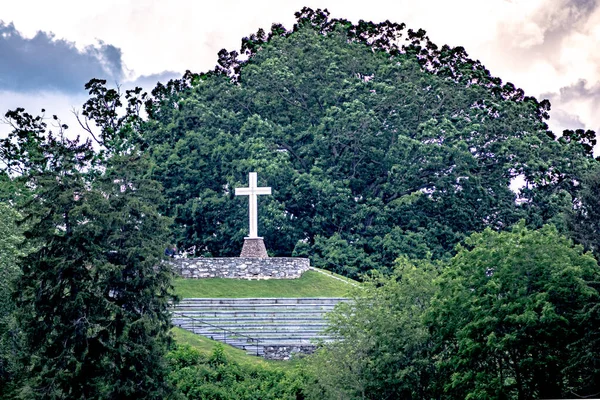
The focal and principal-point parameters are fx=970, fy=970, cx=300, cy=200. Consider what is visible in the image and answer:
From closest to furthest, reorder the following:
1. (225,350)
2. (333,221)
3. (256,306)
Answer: (225,350) < (256,306) < (333,221)

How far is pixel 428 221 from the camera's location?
5316 centimetres

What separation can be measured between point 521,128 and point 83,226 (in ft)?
108

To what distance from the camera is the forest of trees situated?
28719mm

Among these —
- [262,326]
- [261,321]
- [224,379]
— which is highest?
[261,321]

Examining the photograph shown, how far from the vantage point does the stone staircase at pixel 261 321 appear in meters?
37.4

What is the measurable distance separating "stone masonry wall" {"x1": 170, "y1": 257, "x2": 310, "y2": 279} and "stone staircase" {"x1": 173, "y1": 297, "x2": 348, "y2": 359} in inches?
156

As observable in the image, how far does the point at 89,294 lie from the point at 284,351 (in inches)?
401

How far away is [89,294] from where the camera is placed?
29.3 metres

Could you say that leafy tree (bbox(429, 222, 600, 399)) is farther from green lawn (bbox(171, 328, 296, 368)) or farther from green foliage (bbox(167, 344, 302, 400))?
green lawn (bbox(171, 328, 296, 368))

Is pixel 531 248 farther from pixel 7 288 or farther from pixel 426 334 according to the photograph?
pixel 7 288

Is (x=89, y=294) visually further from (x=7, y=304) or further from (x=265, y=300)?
(x=265, y=300)

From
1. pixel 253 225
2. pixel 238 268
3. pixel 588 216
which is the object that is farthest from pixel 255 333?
pixel 588 216

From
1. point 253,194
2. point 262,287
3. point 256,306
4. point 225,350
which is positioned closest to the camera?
point 225,350

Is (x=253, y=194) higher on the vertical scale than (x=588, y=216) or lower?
higher
